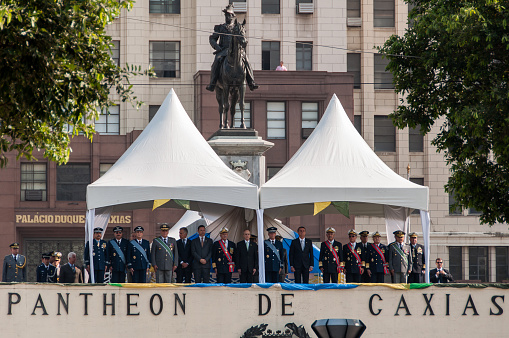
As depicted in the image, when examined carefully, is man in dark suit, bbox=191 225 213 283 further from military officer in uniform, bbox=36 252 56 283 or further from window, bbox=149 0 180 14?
window, bbox=149 0 180 14

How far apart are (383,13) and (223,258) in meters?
28.6

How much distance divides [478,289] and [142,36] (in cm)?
3086

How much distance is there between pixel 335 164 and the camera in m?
19.7

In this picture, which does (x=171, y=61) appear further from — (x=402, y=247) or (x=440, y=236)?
(x=402, y=247)

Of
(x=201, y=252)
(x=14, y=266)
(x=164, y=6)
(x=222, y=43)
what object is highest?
(x=164, y=6)

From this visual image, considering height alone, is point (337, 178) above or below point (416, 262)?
above

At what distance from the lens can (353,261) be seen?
19.6m

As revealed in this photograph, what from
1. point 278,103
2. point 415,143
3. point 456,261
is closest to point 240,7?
point 278,103

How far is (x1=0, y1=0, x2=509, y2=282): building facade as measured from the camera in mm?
41156

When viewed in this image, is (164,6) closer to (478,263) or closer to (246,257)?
(478,263)

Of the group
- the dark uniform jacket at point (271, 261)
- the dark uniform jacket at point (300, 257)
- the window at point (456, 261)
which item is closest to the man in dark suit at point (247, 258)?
the dark uniform jacket at point (271, 261)

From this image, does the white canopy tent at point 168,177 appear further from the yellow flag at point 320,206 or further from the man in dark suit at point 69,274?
the yellow flag at point 320,206

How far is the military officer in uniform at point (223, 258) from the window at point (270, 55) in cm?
2529

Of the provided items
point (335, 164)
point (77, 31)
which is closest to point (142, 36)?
point (335, 164)
